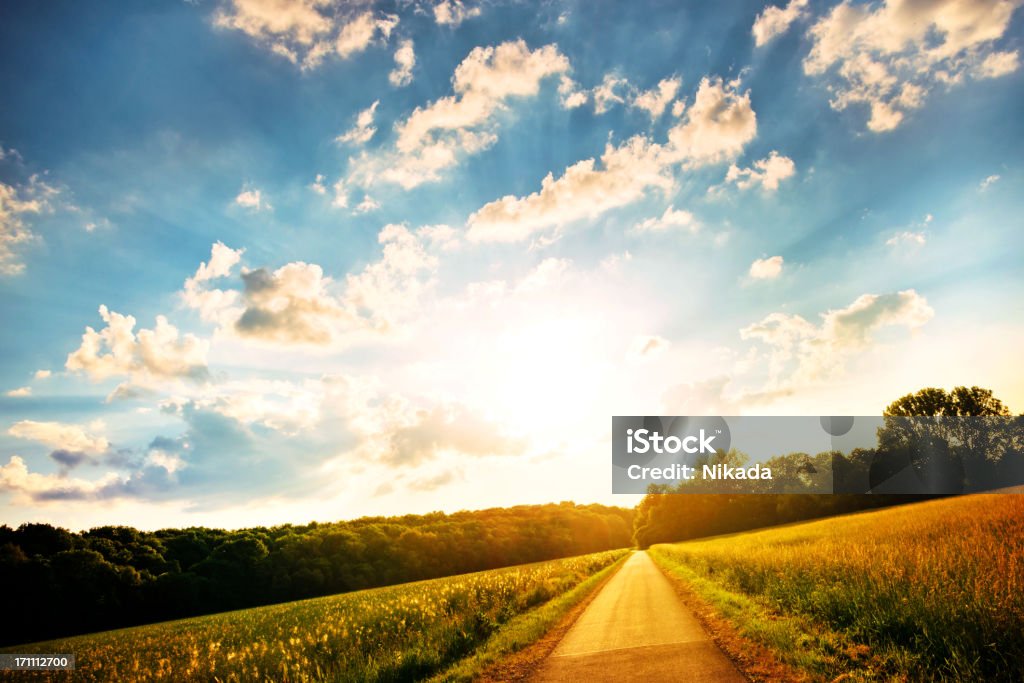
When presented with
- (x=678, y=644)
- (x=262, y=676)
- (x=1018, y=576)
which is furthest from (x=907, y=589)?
(x=262, y=676)

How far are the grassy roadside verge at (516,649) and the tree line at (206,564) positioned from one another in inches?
2225

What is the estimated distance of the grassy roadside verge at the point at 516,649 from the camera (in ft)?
31.1

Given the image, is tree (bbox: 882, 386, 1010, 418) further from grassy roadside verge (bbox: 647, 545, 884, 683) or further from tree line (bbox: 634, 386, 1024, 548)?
grassy roadside verge (bbox: 647, 545, 884, 683)

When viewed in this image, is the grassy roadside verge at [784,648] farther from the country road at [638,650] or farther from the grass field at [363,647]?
the grass field at [363,647]

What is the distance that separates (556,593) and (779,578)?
11.1 m

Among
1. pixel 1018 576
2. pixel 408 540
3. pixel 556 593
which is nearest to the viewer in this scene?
pixel 1018 576

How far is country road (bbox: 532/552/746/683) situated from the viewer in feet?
27.2

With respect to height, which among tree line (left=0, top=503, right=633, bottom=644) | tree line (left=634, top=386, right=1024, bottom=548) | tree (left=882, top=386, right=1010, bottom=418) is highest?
tree (left=882, top=386, right=1010, bottom=418)

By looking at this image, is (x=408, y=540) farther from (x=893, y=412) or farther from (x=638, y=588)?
(x=893, y=412)

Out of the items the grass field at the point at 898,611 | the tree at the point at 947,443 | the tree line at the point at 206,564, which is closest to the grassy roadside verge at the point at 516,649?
the grass field at the point at 898,611

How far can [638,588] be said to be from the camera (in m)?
23.1

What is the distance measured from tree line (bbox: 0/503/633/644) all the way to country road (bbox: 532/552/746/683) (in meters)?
59.0

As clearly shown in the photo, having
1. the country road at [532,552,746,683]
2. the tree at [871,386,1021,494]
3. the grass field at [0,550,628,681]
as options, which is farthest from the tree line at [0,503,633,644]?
the tree at [871,386,1021,494]

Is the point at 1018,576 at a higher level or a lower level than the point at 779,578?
higher
